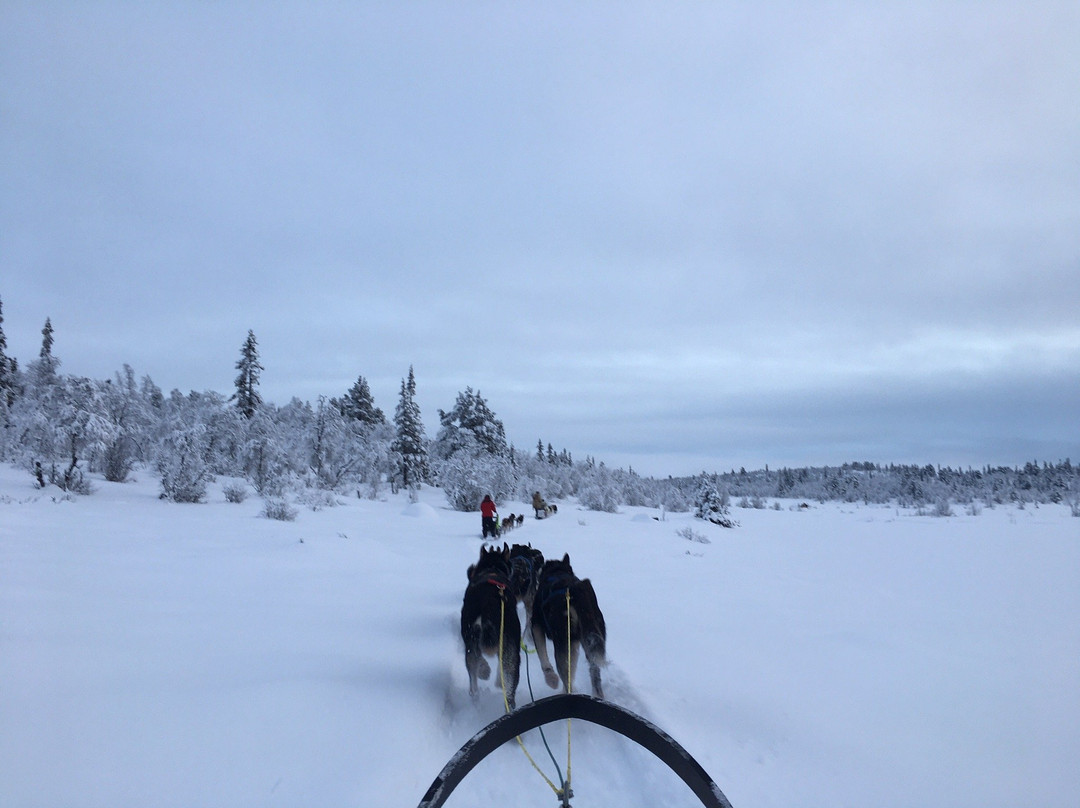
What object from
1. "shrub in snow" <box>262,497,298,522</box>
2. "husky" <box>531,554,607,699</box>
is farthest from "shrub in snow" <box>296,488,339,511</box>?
"husky" <box>531,554,607,699</box>

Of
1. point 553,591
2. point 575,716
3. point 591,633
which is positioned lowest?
point 591,633

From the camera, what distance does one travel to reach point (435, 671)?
165 inches

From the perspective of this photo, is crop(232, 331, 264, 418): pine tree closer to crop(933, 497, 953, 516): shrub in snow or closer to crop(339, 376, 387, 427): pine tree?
crop(339, 376, 387, 427): pine tree

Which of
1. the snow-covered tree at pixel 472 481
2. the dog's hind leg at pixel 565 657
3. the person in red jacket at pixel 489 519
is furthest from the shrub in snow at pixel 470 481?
the dog's hind leg at pixel 565 657

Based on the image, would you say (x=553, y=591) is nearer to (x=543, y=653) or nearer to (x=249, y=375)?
(x=543, y=653)

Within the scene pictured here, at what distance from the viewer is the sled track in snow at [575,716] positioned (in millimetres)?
1938

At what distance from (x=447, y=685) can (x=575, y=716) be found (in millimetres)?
2056

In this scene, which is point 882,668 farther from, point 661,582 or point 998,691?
point 661,582

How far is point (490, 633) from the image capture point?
3.72 meters

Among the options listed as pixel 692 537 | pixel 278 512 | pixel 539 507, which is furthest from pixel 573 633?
pixel 539 507

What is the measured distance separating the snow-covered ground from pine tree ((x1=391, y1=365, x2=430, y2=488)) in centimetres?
2573

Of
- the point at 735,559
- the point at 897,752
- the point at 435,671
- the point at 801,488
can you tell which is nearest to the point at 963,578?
the point at 735,559

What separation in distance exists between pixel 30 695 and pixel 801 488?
6847cm

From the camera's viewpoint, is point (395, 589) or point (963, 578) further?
point (963, 578)
